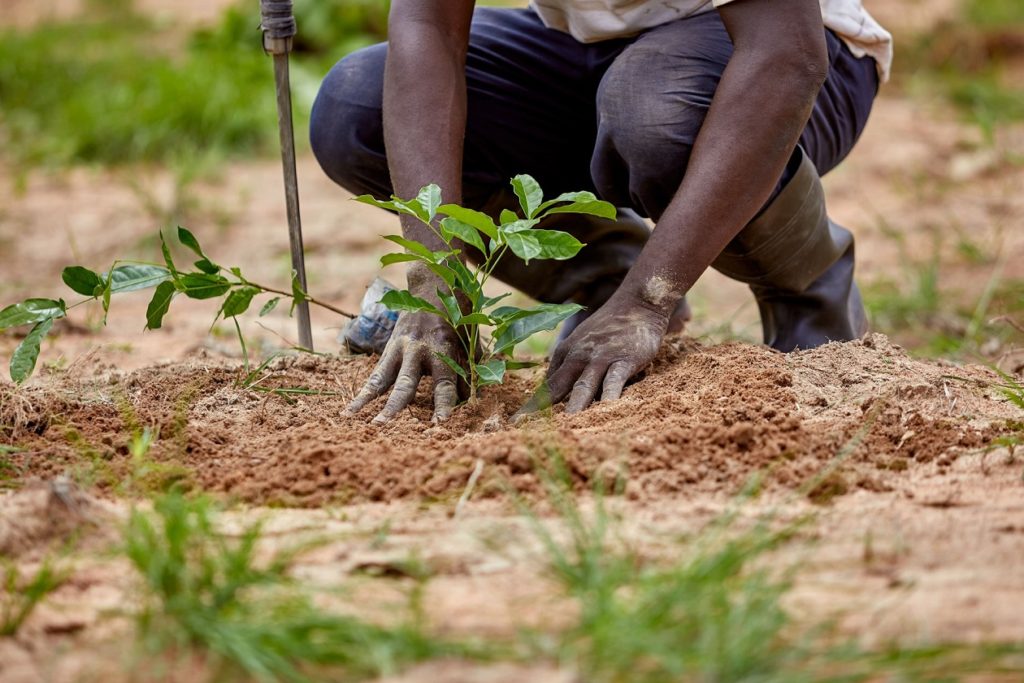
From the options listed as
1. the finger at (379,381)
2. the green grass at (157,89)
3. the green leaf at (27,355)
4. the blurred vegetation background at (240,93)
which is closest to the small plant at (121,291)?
the green leaf at (27,355)

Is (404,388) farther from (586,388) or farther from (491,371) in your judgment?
(586,388)

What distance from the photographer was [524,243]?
1.72 metres

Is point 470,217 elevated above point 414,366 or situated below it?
above

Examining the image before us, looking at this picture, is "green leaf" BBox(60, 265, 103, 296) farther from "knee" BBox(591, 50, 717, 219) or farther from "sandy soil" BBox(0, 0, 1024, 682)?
"knee" BBox(591, 50, 717, 219)

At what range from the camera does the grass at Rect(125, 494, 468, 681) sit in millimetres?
1107

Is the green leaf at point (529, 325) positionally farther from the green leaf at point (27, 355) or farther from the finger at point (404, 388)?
the green leaf at point (27, 355)

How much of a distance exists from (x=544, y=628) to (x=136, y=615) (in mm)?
404

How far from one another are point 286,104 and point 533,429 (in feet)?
3.01

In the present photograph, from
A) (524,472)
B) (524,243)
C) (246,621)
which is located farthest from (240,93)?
(246,621)

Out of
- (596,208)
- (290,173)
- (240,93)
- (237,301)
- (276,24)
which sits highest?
(276,24)

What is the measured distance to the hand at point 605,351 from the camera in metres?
1.87

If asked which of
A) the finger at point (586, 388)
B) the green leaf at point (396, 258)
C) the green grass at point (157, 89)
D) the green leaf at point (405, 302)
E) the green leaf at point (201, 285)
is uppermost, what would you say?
the green leaf at point (396, 258)

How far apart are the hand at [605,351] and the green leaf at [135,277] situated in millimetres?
625

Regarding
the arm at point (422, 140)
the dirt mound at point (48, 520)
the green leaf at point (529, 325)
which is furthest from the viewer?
the arm at point (422, 140)
